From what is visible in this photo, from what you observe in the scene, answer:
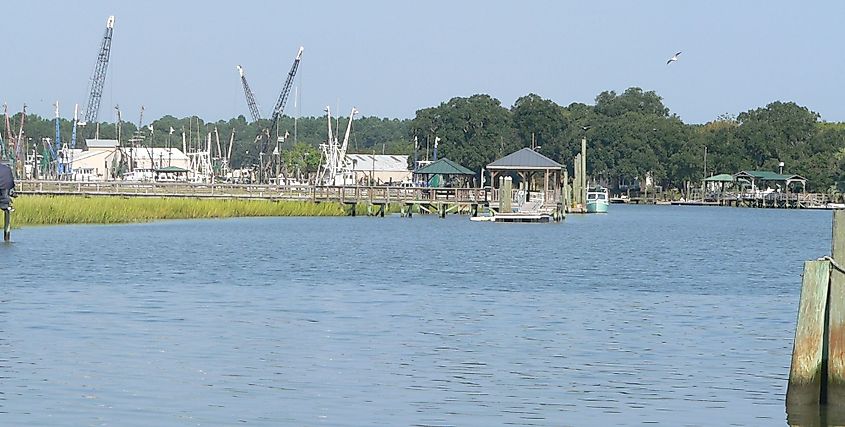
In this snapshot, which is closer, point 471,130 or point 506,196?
point 506,196

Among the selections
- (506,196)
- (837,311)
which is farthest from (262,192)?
(837,311)

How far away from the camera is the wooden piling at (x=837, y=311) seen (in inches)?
688

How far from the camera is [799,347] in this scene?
59.5ft

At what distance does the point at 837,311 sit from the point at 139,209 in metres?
75.4

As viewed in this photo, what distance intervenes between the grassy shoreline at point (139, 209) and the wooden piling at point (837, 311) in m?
58.8

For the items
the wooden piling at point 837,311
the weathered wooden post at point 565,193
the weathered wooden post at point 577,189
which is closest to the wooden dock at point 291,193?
the weathered wooden post at point 565,193

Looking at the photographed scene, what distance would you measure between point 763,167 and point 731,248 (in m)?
119

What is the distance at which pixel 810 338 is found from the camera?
59.0 ft

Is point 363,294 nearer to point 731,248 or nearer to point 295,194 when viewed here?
point 731,248

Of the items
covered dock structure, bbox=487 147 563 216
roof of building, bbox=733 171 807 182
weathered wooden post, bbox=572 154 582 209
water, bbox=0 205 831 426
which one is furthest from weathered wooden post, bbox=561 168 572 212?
water, bbox=0 205 831 426

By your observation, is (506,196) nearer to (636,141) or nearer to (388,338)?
(388,338)

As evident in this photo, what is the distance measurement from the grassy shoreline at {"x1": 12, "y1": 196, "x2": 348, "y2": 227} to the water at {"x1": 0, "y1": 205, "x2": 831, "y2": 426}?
20.4 metres

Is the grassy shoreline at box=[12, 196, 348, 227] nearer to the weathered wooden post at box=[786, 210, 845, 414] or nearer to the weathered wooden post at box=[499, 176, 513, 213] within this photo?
the weathered wooden post at box=[499, 176, 513, 213]

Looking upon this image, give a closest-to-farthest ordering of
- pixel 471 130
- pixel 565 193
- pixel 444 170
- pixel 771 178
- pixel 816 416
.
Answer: pixel 816 416, pixel 565 193, pixel 444 170, pixel 771 178, pixel 471 130
